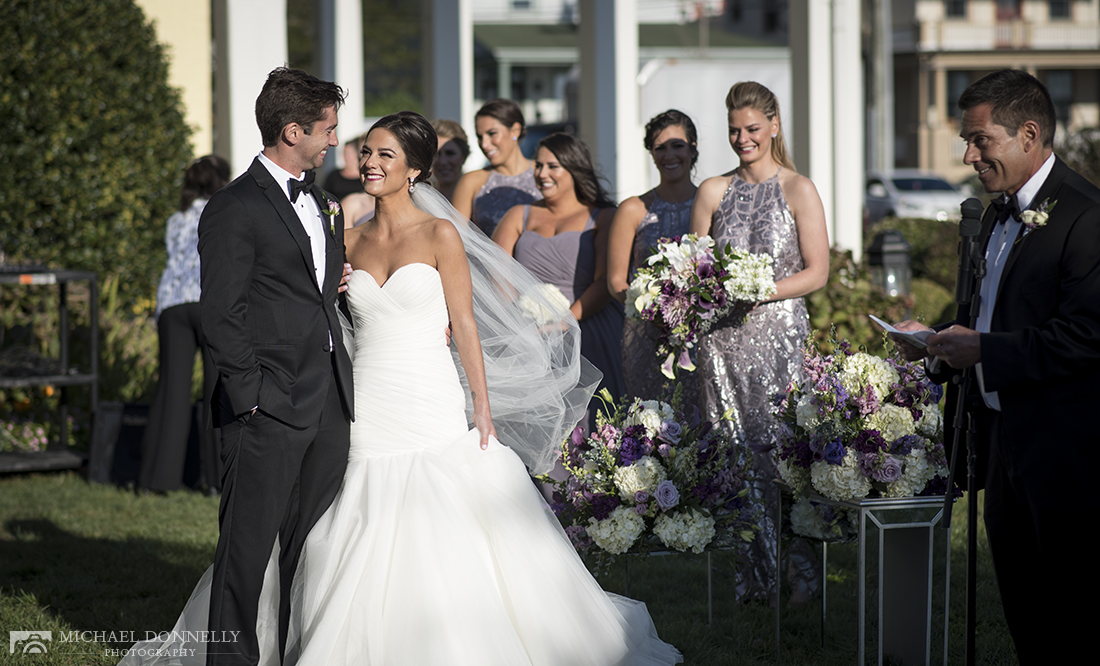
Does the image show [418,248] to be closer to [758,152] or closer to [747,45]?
[758,152]

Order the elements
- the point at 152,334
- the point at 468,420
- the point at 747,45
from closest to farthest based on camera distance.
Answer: the point at 468,420, the point at 152,334, the point at 747,45

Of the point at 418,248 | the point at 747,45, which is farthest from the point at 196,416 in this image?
the point at 747,45

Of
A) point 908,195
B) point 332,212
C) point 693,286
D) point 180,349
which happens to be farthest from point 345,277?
point 908,195

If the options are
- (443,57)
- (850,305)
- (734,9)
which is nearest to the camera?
(850,305)

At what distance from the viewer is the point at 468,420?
15.4ft

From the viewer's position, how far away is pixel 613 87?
1048 cm

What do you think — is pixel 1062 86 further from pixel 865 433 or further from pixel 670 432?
pixel 865 433

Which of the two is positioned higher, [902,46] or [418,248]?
[902,46]

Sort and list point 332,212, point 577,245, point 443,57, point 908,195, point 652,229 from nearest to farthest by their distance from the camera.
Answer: point 332,212, point 652,229, point 577,245, point 443,57, point 908,195

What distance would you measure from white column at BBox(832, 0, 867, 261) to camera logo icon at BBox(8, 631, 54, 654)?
8.73m

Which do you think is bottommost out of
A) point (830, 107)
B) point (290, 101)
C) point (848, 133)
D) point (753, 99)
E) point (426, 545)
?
point (426, 545)

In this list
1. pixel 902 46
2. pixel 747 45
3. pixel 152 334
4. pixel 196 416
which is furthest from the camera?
pixel 902 46

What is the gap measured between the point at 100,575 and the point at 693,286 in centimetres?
370

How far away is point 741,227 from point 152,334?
21.9 feet
